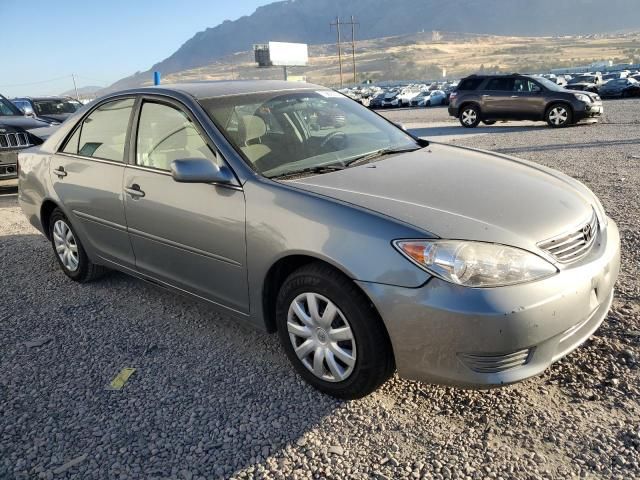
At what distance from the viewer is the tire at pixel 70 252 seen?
4.51m

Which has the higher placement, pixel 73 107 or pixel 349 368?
pixel 73 107

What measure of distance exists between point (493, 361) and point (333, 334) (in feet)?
2.50

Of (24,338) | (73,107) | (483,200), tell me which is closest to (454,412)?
(483,200)

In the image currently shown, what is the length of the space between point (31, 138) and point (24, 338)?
6292mm

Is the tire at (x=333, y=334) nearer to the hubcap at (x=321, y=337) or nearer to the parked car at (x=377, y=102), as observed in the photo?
the hubcap at (x=321, y=337)

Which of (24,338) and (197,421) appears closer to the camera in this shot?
(197,421)

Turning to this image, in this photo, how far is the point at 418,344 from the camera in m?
2.45

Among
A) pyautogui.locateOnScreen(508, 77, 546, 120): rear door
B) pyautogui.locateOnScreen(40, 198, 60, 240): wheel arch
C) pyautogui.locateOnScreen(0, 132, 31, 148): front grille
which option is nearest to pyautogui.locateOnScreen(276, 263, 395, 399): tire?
pyautogui.locateOnScreen(40, 198, 60, 240): wheel arch

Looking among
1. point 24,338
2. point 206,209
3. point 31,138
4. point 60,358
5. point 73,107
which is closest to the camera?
point 206,209

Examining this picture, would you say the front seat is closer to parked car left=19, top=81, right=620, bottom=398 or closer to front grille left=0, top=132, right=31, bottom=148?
parked car left=19, top=81, right=620, bottom=398

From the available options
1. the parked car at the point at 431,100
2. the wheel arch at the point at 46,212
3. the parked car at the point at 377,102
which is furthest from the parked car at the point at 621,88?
the wheel arch at the point at 46,212

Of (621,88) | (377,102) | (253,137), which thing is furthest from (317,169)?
(377,102)

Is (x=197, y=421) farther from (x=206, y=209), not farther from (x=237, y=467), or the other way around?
(x=206, y=209)

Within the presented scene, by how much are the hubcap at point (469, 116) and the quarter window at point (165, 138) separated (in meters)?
16.0
